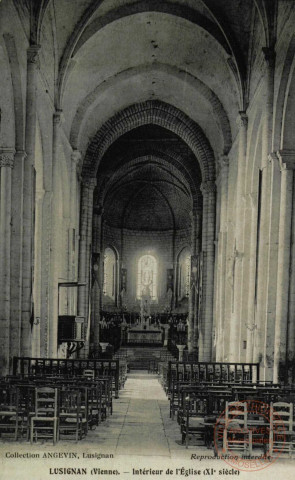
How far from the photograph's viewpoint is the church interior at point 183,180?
33.5ft

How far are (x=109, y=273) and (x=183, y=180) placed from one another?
11.9 m

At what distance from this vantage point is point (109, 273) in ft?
143

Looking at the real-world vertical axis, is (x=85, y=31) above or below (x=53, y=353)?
above

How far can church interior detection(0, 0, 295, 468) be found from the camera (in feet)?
33.5

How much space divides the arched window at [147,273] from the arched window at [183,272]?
2111mm

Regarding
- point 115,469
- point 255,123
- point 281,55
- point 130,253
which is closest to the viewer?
Answer: point 115,469

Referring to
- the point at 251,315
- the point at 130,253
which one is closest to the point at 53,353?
the point at 251,315

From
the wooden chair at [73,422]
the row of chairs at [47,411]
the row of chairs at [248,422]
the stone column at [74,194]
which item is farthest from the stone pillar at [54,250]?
the row of chairs at [248,422]

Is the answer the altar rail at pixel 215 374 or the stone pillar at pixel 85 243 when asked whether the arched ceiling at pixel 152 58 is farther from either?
the altar rail at pixel 215 374

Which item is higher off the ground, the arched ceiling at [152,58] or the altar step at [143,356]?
the arched ceiling at [152,58]

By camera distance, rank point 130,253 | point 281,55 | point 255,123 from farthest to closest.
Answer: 1. point 130,253
2. point 255,123
3. point 281,55

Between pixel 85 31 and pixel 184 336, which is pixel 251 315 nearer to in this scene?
Answer: pixel 85 31

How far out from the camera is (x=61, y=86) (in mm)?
20047

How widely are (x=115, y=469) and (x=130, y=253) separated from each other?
37.4 meters
